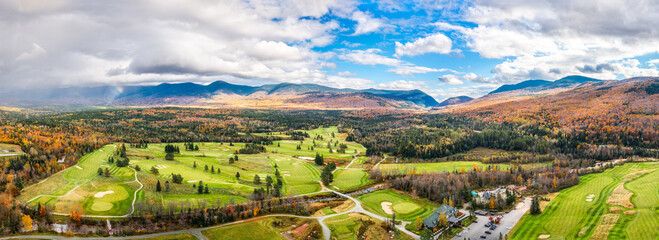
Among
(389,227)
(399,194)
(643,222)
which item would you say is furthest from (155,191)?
(643,222)

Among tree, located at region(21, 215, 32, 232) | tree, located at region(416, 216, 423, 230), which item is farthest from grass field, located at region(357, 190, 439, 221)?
tree, located at region(21, 215, 32, 232)

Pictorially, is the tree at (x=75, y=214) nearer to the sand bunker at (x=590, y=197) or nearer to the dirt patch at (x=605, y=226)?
the dirt patch at (x=605, y=226)

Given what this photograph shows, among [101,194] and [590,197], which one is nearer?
Answer: [101,194]

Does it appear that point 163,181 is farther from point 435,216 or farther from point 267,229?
point 435,216

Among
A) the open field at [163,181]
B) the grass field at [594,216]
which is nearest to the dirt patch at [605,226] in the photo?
the grass field at [594,216]

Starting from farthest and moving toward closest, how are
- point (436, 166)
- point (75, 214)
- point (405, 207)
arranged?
point (436, 166) → point (405, 207) → point (75, 214)

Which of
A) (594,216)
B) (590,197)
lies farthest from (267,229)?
(590,197)
